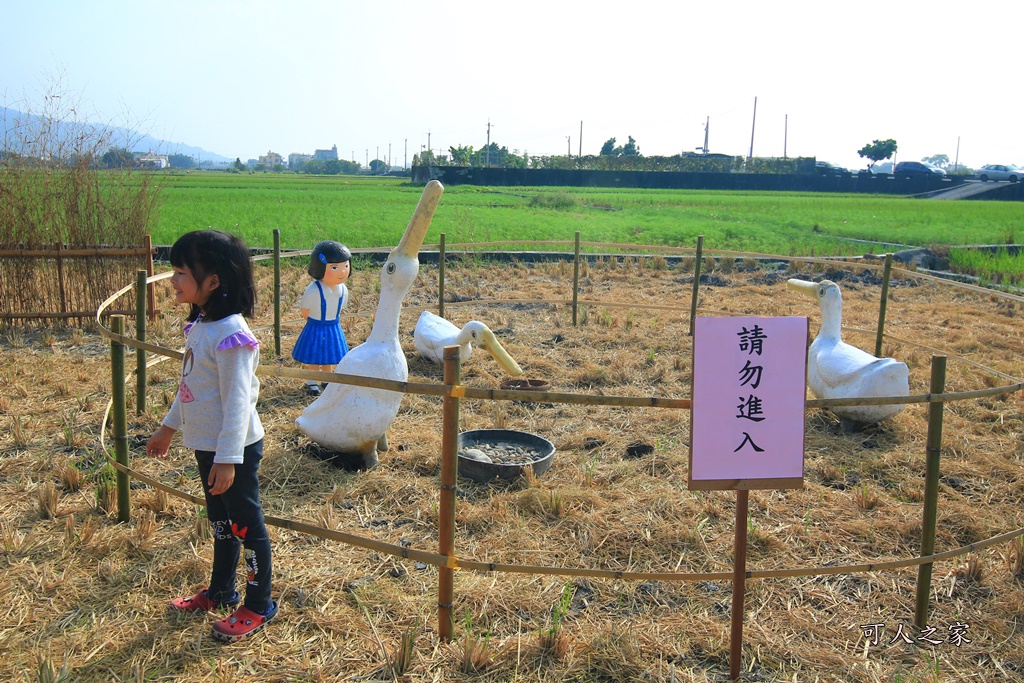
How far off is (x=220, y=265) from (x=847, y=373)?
13.6 ft

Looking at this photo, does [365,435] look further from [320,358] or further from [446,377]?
[446,377]

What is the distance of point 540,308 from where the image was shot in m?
9.52

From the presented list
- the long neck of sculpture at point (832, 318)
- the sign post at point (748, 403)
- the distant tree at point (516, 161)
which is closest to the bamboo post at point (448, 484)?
the sign post at point (748, 403)

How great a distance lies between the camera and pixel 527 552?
11.7 ft

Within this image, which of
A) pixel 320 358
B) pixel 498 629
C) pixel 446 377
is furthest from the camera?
pixel 320 358

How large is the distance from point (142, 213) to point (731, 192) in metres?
38.4

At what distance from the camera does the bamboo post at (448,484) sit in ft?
8.97

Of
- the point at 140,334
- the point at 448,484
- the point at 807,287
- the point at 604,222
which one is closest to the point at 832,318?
the point at 807,287

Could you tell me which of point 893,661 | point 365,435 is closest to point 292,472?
point 365,435

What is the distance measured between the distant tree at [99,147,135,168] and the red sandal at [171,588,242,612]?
280 inches

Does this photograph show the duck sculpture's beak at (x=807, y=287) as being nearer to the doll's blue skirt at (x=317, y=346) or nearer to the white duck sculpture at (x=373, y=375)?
the white duck sculpture at (x=373, y=375)

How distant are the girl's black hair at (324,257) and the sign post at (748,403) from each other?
11.4ft

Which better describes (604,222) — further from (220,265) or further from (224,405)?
(224,405)

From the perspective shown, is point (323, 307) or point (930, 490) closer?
point (930, 490)
